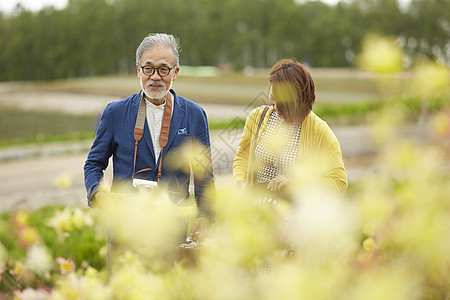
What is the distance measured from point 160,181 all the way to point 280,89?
658 mm

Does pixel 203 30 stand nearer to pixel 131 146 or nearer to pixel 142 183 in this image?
pixel 131 146

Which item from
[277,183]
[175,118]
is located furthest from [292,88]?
[175,118]

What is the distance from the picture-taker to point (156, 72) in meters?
2.00

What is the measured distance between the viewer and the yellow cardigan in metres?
1.92

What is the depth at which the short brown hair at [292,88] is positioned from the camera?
191 cm

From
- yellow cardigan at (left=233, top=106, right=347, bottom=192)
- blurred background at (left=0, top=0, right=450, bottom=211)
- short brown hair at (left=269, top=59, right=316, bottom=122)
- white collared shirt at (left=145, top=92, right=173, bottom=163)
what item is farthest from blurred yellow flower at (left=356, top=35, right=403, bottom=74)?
blurred background at (left=0, top=0, right=450, bottom=211)

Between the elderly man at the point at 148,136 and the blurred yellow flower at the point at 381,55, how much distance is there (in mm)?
1369

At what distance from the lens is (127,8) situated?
54.8m

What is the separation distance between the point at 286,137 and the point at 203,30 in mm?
50246

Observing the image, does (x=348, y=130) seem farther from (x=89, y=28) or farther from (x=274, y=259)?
(x=89, y=28)

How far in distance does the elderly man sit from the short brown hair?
0.42m

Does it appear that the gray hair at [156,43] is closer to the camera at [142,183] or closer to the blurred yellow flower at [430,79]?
the camera at [142,183]

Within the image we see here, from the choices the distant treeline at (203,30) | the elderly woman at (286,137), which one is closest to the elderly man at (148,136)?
the elderly woman at (286,137)

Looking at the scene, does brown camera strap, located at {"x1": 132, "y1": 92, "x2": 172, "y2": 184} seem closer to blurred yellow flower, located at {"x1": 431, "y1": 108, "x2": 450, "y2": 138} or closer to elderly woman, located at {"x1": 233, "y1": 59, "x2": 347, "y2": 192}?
elderly woman, located at {"x1": 233, "y1": 59, "x2": 347, "y2": 192}
